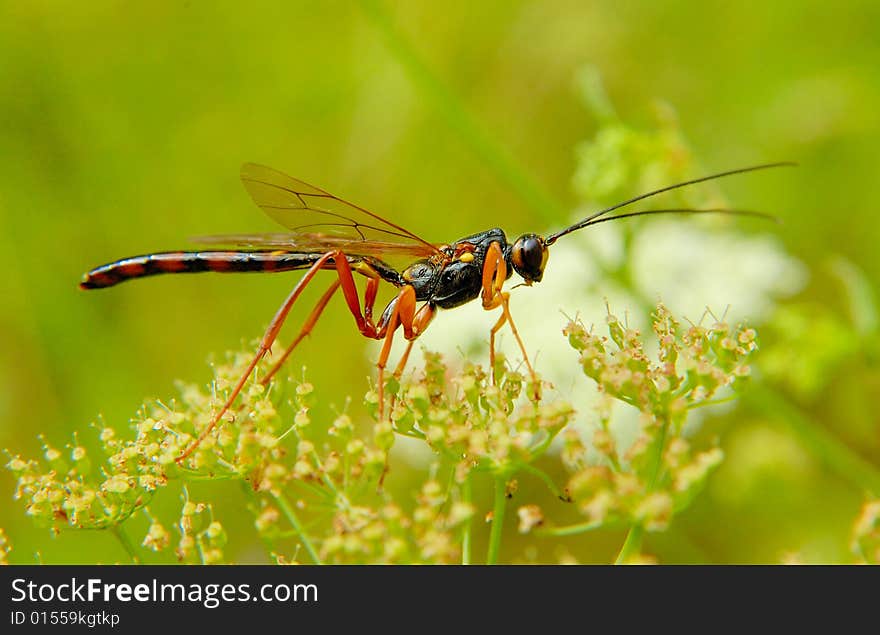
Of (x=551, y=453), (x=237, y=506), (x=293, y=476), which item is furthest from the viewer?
(x=237, y=506)

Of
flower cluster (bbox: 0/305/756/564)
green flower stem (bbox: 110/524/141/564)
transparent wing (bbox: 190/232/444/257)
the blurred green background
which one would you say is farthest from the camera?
the blurred green background

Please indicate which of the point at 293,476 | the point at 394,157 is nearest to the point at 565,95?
the point at 394,157

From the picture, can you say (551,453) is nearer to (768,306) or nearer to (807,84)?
(768,306)

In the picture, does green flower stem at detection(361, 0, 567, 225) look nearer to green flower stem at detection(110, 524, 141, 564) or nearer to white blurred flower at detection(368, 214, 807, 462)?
white blurred flower at detection(368, 214, 807, 462)

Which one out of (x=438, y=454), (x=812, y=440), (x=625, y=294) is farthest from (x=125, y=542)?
(x=812, y=440)

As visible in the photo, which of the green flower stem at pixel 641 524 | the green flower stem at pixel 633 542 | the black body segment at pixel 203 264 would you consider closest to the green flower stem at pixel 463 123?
the black body segment at pixel 203 264

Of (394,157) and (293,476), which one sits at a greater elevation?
(394,157)

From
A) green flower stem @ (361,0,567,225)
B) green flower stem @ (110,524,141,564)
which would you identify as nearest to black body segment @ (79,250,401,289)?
green flower stem @ (361,0,567,225)
